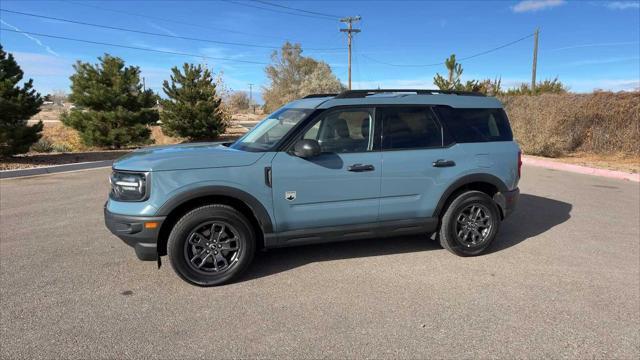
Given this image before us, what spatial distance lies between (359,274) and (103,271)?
257cm

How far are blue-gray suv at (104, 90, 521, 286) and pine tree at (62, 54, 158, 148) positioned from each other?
1247 cm

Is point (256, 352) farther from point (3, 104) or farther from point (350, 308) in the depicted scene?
point (3, 104)

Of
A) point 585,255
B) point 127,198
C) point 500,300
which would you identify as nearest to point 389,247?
point 500,300

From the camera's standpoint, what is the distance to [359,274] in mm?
4059

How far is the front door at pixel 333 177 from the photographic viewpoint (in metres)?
3.88

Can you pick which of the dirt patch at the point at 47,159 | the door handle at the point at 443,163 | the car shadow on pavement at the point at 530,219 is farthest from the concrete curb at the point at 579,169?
the dirt patch at the point at 47,159

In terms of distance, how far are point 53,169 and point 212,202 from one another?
29.9ft

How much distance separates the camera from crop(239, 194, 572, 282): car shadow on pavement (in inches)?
171

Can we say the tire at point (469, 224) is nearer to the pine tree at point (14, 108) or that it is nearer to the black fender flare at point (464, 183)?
the black fender flare at point (464, 183)

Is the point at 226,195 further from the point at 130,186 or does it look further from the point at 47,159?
the point at 47,159

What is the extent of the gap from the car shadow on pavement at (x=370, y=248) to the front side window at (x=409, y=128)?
1284mm

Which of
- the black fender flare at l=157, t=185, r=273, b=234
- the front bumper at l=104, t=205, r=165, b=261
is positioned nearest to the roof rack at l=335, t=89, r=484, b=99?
the black fender flare at l=157, t=185, r=273, b=234

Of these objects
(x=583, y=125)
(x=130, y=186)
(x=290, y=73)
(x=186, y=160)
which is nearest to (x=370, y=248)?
(x=186, y=160)

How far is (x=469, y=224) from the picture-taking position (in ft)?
15.1
